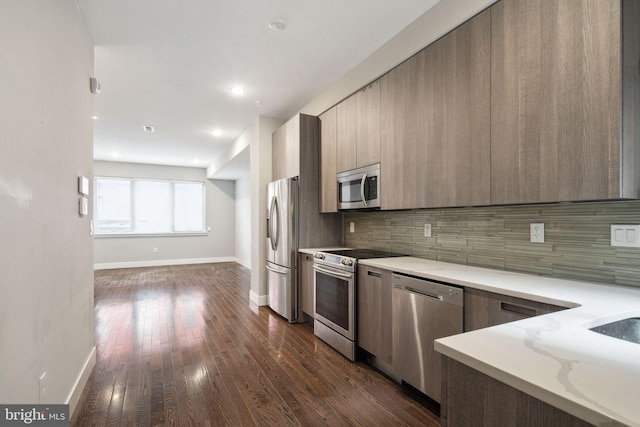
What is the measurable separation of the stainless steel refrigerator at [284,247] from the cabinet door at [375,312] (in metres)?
1.30

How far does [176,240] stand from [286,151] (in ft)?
19.9

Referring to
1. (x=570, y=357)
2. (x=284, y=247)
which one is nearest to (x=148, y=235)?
(x=284, y=247)

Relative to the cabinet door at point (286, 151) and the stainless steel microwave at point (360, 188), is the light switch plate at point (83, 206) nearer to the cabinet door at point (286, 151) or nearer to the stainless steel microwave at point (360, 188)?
the cabinet door at point (286, 151)

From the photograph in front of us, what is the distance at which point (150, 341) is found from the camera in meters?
3.33

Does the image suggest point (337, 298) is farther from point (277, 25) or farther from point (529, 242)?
point (277, 25)

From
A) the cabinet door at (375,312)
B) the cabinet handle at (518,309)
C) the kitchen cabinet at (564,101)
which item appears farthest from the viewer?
the cabinet door at (375,312)

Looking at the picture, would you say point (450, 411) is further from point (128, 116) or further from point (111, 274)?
point (111, 274)

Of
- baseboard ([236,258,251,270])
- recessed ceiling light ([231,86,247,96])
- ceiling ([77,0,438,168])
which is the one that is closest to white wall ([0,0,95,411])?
ceiling ([77,0,438,168])

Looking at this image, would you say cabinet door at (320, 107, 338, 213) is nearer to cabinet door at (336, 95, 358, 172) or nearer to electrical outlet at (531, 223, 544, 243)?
cabinet door at (336, 95, 358, 172)

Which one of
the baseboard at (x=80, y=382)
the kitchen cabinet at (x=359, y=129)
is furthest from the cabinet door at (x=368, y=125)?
the baseboard at (x=80, y=382)

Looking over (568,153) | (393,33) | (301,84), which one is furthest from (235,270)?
(568,153)

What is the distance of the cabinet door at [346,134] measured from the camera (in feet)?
10.7

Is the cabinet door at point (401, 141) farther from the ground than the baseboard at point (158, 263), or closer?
farther from the ground

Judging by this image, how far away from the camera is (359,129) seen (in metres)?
3.15
